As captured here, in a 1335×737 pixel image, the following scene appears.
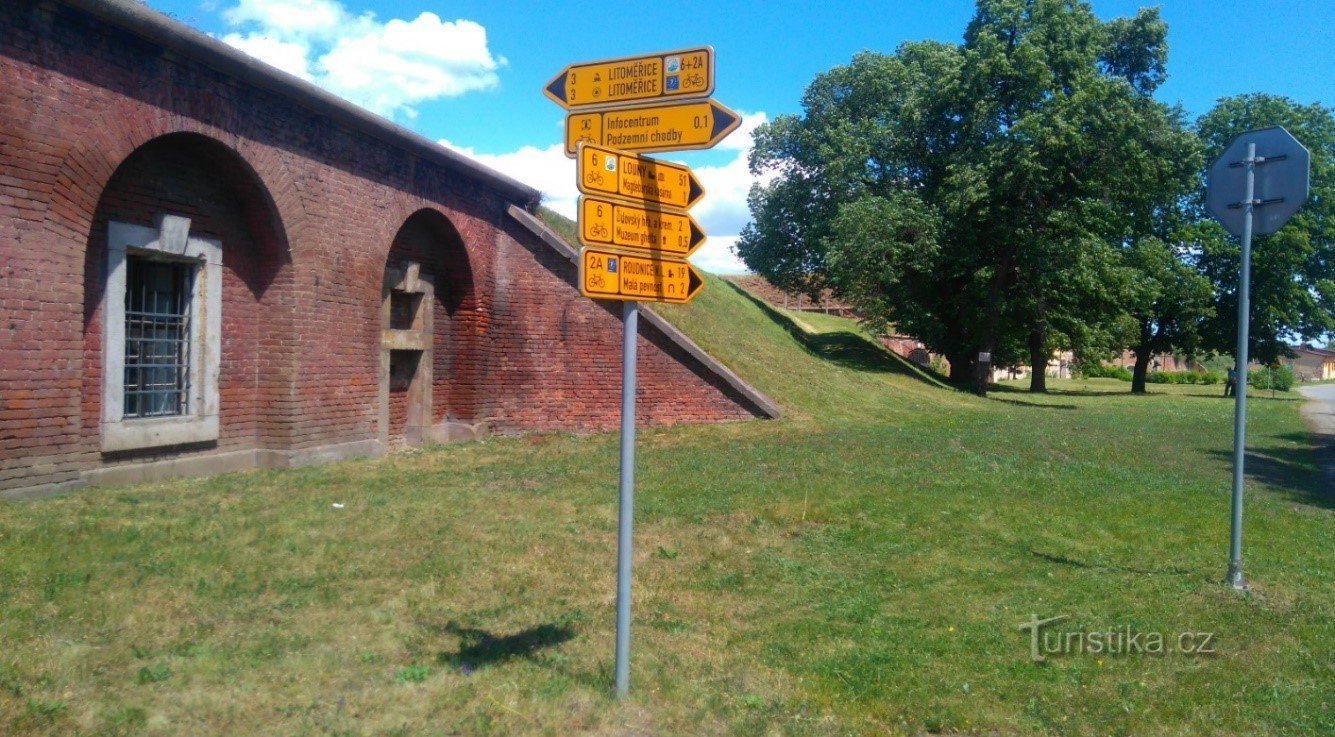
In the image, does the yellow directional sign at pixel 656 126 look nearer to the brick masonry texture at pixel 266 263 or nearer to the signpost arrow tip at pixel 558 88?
the signpost arrow tip at pixel 558 88

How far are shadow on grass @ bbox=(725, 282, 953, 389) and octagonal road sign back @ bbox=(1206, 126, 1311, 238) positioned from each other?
20474 mm

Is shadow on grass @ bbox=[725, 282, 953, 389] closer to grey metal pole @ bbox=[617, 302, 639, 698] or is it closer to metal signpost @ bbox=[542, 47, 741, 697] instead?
metal signpost @ bbox=[542, 47, 741, 697]

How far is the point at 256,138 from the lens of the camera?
10.9m

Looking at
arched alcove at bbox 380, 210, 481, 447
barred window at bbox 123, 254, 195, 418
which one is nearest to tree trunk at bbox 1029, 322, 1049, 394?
arched alcove at bbox 380, 210, 481, 447

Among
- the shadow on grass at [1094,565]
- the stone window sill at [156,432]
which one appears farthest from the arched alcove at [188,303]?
the shadow on grass at [1094,565]

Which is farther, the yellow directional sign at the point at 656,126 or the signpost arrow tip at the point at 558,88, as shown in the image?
the signpost arrow tip at the point at 558,88

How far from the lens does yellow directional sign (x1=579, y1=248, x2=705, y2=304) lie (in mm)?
4652

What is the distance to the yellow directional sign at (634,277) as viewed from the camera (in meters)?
4.65

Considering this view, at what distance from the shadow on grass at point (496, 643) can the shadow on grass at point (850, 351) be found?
2260 centimetres

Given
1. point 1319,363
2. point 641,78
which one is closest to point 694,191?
point 641,78

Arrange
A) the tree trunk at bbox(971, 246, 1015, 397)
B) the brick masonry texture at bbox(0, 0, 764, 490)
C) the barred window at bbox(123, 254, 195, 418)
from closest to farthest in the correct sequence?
the brick masonry texture at bbox(0, 0, 764, 490), the barred window at bbox(123, 254, 195, 418), the tree trunk at bbox(971, 246, 1015, 397)

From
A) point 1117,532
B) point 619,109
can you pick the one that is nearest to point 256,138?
point 619,109

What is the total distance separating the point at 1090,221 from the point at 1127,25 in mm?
8658

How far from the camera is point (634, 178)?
4953mm
